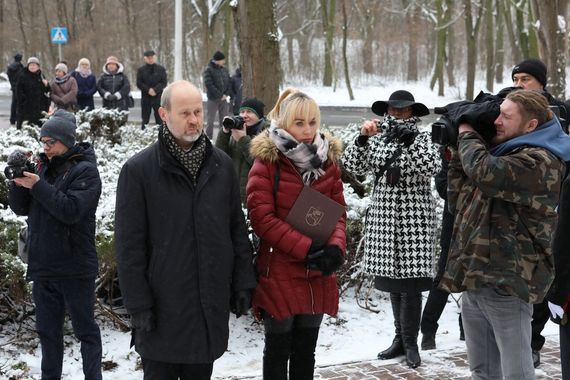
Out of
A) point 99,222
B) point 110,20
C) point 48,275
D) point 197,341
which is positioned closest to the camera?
point 197,341

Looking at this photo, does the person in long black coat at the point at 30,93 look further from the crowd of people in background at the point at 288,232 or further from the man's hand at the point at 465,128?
the man's hand at the point at 465,128

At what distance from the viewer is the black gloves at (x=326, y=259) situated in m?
4.09

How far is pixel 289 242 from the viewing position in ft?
13.4

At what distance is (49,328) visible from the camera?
477 centimetres

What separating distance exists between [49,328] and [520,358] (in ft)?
9.53

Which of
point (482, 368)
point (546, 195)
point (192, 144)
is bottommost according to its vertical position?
point (482, 368)

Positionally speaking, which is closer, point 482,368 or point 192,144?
→ point 192,144

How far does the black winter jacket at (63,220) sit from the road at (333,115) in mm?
15244

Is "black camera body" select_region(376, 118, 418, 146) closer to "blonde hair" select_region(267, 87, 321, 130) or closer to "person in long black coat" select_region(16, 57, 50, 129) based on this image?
"blonde hair" select_region(267, 87, 321, 130)

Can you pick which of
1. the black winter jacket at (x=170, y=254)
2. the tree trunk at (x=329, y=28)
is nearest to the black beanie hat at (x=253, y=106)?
the black winter jacket at (x=170, y=254)

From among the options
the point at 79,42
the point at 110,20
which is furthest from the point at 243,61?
the point at 110,20

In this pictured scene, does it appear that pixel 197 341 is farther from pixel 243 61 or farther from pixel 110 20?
pixel 110 20

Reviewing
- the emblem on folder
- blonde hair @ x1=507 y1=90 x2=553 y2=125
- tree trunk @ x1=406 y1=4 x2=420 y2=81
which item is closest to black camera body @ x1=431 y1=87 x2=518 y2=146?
blonde hair @ x1=507 y1=90 x2=553 y2=125

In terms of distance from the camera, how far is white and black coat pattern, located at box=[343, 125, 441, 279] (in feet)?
17.3
